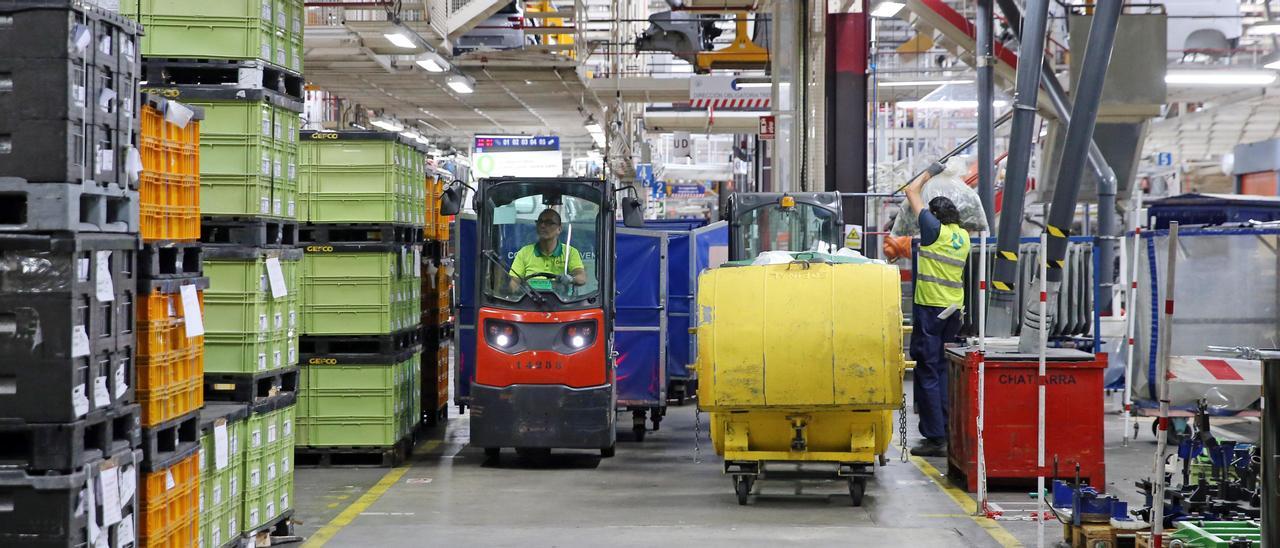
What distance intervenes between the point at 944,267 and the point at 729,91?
1062cm

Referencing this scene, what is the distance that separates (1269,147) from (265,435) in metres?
28.9

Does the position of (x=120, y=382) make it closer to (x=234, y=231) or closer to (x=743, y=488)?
(x=234, y=231)

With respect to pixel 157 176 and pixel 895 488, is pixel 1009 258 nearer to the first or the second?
pixel 895 488

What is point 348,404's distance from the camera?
1173 cm

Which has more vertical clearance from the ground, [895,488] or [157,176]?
[157,176]

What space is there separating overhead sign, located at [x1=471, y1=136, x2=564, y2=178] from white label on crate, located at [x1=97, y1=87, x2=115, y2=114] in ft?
59.7

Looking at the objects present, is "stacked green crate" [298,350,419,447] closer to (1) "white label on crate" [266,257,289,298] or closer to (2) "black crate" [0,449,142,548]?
(1) "white label on crate" [266,257,289,298]

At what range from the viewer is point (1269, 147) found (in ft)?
104

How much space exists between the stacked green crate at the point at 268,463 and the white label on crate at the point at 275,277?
0.64 meters

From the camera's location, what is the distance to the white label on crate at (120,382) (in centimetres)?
589

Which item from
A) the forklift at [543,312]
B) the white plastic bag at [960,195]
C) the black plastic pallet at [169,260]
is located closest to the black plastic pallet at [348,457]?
the forklift at [543,312]

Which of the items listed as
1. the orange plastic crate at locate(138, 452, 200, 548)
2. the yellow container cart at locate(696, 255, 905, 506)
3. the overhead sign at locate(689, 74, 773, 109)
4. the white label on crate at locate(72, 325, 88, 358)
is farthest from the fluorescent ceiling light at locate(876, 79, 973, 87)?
the white label on crate at locate(72, 325, 88, 358)

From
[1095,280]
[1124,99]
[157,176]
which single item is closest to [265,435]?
[157,176]

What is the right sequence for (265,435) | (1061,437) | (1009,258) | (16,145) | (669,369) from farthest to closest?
(669,369) → (1009,258) → (1061,437) → (265,435) → (16,145)
